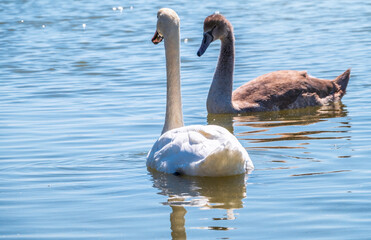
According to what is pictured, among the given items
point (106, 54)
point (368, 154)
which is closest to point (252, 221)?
point (368, 154)

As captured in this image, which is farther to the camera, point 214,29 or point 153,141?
point 214,29

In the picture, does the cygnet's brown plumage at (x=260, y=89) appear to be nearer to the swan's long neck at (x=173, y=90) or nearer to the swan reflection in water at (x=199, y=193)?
the swan's long neck at (x=173, y=90)

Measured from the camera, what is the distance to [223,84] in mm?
12156

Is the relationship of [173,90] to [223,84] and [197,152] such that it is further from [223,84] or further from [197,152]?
[223,84]

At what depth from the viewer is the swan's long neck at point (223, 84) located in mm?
11891

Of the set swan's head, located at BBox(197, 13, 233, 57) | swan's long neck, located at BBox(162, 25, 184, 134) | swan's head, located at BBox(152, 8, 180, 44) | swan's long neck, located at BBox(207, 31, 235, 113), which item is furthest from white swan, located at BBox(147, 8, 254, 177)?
swan's head, located at BBox(197, 13, 233, 57)

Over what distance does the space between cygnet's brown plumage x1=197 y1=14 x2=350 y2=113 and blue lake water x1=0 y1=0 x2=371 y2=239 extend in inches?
8.8

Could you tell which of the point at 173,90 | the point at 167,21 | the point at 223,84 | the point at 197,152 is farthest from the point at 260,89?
the point at 197,152

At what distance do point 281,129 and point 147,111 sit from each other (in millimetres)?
2201

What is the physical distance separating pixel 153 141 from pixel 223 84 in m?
2.64

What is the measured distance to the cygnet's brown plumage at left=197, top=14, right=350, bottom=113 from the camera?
39.3ft

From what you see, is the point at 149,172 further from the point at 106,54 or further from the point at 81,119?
the point at 106,54

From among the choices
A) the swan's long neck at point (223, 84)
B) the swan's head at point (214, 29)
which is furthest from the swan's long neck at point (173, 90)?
the swan's head at point (214, 29)

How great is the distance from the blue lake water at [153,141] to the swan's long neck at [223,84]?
238 mm
